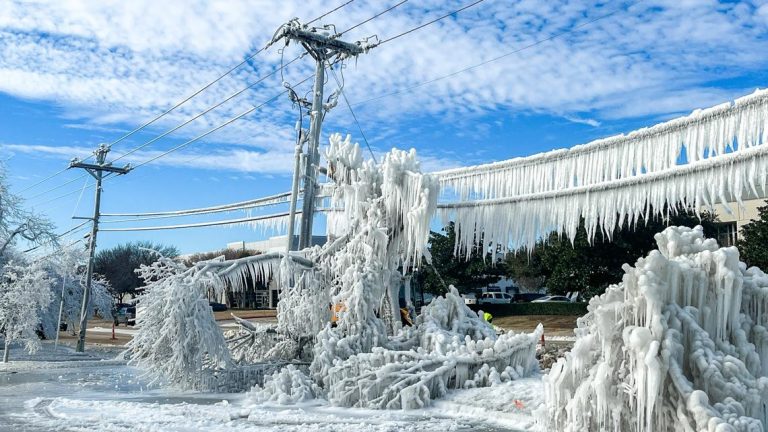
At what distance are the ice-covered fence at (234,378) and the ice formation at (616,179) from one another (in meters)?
4.66

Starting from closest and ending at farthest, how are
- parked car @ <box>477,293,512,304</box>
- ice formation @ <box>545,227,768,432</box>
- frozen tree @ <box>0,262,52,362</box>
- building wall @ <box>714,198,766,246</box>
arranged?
ice formation @ <box>545,227,768,432</box> < frozen tree @ <box>0,262,52,362</box> < building wall @ <box>714,198,766,246</box> < parked car @ <box>477,293,512,304</box>

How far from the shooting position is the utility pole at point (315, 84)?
1678 centimetres

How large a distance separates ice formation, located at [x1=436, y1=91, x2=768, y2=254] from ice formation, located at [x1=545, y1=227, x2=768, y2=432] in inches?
72.0

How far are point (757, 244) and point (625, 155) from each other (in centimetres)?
2491

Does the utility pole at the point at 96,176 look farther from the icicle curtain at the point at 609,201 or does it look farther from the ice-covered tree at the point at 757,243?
the ice-covered tree at the point at 757,243

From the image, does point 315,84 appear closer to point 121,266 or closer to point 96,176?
point 96,176

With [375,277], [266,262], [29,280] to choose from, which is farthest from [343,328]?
[29,280]

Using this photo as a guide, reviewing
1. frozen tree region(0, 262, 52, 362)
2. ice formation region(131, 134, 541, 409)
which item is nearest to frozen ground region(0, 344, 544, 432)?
ice formation region(131, 134, 541, 409)

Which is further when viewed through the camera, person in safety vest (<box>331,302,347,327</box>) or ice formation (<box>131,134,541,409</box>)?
person in safety vest (<box>331,302,347,327</box>)

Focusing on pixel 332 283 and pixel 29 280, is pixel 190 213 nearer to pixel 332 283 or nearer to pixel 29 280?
pixel 29 280

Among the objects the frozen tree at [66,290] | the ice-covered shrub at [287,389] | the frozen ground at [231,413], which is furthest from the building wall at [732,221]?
the ice-covered shrub at [287,389]

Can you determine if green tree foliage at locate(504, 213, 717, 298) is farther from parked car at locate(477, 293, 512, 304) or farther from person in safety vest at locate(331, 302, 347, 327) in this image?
person in safety vest at locate(331, 302, 347, 327)

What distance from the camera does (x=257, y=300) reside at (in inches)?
2899

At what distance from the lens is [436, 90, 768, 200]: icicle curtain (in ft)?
29.8
